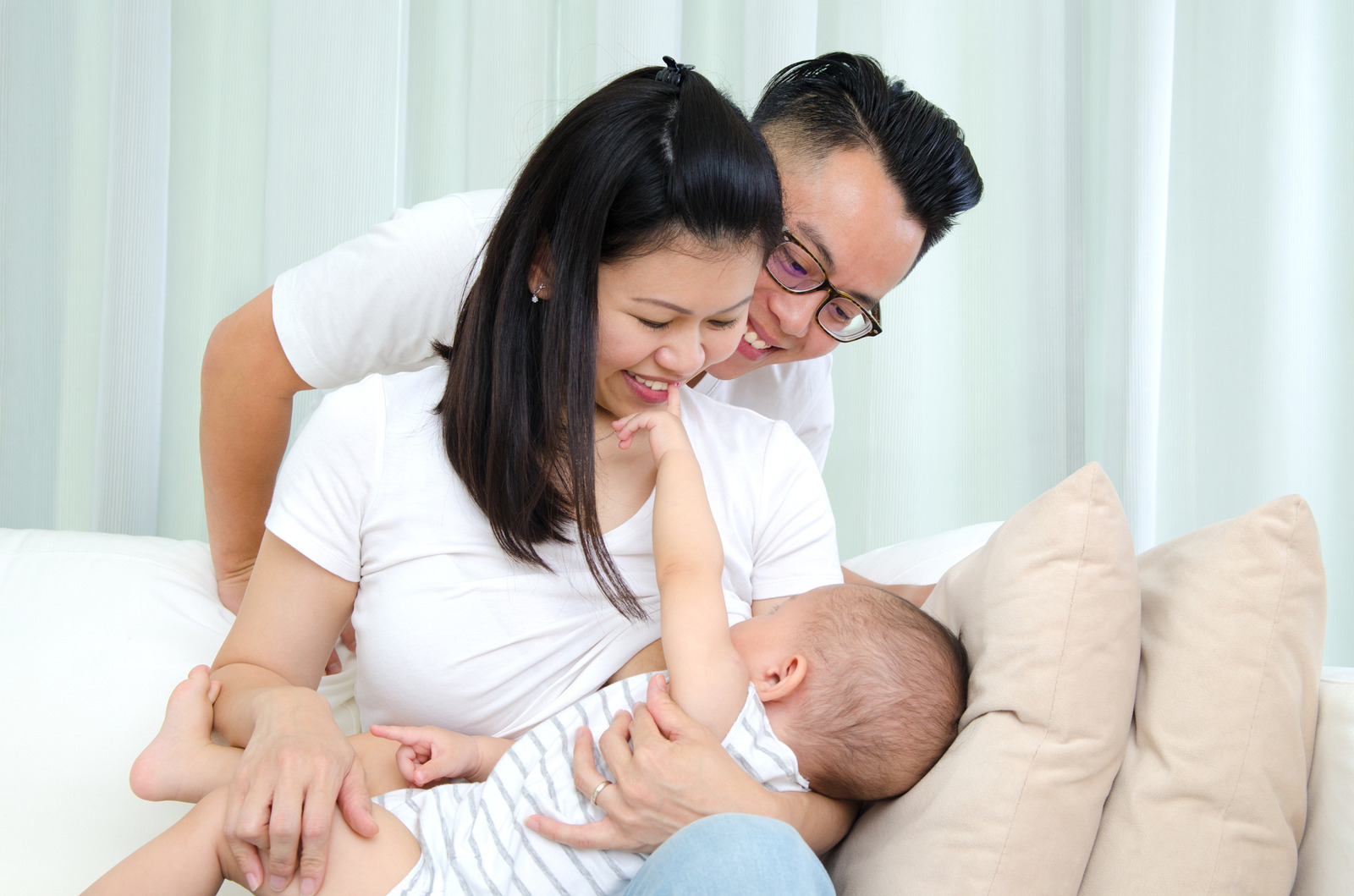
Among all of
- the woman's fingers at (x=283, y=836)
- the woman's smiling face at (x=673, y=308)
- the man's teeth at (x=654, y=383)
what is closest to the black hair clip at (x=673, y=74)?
the woman's smiling face at (x=673, y=308)

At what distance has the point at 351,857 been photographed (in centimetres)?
96

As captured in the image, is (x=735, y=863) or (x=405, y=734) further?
(x=405, y=734)

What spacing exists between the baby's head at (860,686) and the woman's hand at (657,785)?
0.13 meters

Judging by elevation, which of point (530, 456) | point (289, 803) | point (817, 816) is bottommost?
point (817, 816)

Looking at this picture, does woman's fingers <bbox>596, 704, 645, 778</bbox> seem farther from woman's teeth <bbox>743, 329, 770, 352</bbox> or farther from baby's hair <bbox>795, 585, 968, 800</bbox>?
woman's teeth <bbox>743, 329, 770, 352</bbox>

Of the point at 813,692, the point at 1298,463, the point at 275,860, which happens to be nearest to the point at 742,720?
the point at 813,692

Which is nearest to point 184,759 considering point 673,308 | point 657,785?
point 657,785

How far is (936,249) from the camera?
91.3 inches

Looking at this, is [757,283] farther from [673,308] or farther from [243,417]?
[243,417]

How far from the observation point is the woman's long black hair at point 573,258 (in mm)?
1116

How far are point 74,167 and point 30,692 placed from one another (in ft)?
5.59

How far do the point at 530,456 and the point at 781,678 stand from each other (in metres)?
0.42

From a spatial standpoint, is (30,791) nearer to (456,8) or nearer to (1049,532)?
(1049,532)

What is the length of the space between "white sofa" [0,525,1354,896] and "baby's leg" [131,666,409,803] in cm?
22
